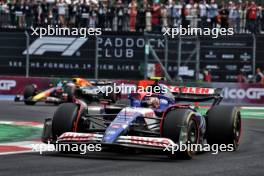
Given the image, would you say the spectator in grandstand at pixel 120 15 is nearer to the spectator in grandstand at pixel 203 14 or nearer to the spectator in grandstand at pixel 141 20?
the spectator in grandstand at pixel 141 20

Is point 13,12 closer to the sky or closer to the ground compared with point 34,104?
closer to the sky

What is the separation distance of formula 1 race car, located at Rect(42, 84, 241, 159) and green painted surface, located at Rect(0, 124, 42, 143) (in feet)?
7.92

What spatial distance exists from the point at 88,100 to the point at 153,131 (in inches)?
460

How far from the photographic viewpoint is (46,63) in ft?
96.3

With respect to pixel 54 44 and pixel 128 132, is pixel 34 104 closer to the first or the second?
pixel 54 44

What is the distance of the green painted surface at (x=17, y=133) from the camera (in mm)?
14297

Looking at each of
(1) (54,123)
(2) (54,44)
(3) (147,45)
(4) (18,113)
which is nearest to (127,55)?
(3) (147,45)

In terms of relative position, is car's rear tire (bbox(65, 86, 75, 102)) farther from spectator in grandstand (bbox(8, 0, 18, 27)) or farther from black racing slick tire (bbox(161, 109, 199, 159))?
black racing slick tire (bbox(161, 109, 199, 159))

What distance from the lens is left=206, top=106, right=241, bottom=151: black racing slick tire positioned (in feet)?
39.5

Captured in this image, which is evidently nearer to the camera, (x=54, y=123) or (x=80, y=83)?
(x=54, y=123)

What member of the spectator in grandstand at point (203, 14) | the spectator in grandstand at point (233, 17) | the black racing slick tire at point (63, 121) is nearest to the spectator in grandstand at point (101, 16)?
the spectator in grandstand at point (203, 14)

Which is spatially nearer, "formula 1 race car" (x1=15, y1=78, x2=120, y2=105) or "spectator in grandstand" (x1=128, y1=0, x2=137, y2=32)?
"formula 1 race car" (x1=15, y1=78, x2=120, y2=105)

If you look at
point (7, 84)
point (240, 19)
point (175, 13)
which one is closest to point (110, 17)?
point (175, 13)

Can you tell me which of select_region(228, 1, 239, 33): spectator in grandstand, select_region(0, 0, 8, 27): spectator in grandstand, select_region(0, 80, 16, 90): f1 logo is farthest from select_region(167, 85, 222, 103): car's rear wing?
select_region(0, 0, 8, 27): spectator in grandstand
